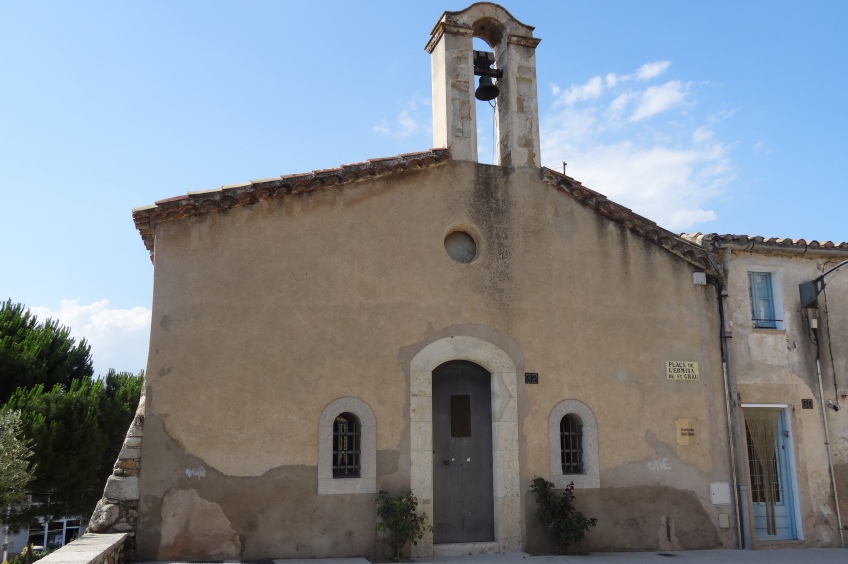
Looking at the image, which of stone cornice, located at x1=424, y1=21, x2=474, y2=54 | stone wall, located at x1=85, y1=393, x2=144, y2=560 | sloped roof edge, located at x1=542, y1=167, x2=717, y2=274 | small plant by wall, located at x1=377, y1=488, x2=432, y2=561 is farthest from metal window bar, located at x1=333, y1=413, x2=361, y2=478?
stone cornice, located at x1=424, y1=21, x2=474, y2=54

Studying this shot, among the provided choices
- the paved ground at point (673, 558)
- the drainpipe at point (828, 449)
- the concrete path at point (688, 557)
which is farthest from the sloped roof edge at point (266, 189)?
the drainpipe at point (828, 449)

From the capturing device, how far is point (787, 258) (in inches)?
487

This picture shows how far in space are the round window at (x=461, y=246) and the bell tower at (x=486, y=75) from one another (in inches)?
46.1

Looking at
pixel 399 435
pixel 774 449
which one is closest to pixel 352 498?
pixel 399 435

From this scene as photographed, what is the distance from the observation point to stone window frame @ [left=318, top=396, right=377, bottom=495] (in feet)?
30.6

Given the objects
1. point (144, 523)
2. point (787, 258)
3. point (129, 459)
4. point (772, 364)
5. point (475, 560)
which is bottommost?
point (475, 560)

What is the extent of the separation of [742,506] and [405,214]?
22.4 ft

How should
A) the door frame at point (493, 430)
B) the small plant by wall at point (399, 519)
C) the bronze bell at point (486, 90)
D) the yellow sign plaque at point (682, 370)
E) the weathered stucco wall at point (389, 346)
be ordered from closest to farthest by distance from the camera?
the weathered stucco wall at point (389, 346) < the small plant by wall at point (399, 519) < the door frame at point (493, 430) < the yellow sign plaque at point (682, 370) < the bronze bell at point (486, 90)

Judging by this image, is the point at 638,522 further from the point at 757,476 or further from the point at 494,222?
the point at 494,222

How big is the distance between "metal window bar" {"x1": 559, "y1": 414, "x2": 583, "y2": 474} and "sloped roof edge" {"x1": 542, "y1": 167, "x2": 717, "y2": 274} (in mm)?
3187

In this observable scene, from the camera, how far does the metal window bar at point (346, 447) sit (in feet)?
31.5

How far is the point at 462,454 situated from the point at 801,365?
20.1ft

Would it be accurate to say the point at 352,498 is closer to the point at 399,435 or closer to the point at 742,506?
the point at 399,435

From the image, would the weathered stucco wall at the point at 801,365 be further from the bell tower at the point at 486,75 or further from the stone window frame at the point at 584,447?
the bell tower at the point at 486,75
